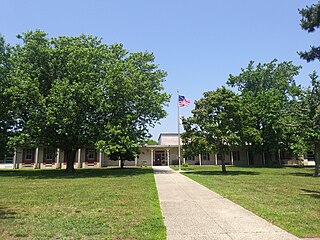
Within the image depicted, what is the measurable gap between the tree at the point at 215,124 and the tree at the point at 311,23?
7632 millimetres

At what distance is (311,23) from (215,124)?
389 inches

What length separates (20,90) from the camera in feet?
70.5

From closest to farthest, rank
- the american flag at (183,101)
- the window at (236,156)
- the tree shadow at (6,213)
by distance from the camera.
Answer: the tree shadow at (6,213), the american flag at (183,101), the window at (236,156)

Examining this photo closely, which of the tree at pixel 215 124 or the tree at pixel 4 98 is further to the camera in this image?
the tree at pixel 4 98

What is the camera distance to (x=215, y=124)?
22.2 metres

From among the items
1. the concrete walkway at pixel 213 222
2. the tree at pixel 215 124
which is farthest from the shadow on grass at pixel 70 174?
the concrete walkway at pixel 213 222

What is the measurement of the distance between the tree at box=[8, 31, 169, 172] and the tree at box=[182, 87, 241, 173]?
3822 millimetres

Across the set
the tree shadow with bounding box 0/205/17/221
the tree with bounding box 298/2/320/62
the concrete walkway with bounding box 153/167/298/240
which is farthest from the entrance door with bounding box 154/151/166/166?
the tree shadow with bounding box 0/205/17/221

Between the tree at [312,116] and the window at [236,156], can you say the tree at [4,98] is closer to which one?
the tree at [312,116]

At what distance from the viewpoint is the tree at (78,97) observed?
21.3m

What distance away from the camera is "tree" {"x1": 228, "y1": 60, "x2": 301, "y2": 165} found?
3553 centimetres

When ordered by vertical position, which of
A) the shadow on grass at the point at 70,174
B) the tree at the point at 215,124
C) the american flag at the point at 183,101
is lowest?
the shadow on grass at the point at 70,174

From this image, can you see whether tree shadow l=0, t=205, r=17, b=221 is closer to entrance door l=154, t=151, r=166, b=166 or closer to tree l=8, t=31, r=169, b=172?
tree l=8, t=31, r=169, b=172

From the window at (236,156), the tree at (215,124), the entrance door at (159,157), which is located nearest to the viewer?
the tree at (215,124)
